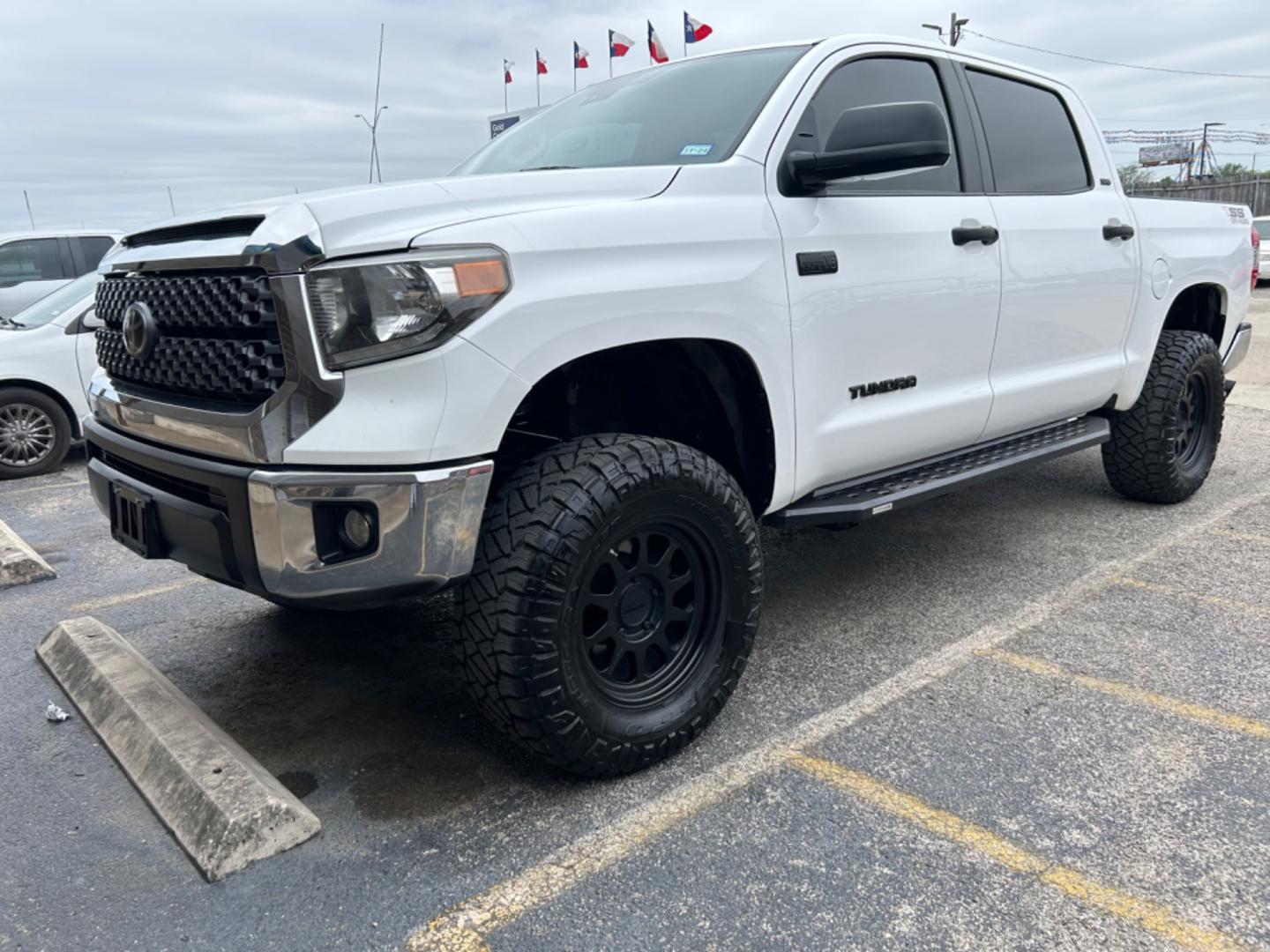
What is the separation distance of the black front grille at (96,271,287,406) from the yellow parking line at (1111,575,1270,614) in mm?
3407

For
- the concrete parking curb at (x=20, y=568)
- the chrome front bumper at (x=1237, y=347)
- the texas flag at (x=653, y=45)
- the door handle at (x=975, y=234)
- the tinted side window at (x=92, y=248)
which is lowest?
the concrete parking curb at (x=20, y=568)

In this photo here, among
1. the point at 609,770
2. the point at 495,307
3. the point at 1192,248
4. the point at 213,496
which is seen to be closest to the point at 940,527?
the point at 1192,248

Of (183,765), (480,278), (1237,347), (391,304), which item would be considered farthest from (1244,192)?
(183,765)

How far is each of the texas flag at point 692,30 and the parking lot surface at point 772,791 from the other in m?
16.0

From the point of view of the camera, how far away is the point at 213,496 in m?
2.35

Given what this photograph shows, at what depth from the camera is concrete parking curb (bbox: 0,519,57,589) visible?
4555 mm

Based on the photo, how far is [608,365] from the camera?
2865 mm

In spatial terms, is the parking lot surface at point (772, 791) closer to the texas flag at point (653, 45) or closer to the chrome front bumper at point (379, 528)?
the chrome front bumper at point (379, 528)

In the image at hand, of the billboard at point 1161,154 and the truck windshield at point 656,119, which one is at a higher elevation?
the truck windshield at point 656,119

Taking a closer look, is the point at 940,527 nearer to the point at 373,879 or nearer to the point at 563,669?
the point at 563,669

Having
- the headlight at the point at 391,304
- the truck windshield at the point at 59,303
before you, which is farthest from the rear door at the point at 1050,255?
the truck windshield at the point at 59,303

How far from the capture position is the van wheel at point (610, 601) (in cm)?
235

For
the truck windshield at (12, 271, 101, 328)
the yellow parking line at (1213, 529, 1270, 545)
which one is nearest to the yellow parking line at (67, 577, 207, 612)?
the truck windshield at (12, 271, 101, 328)

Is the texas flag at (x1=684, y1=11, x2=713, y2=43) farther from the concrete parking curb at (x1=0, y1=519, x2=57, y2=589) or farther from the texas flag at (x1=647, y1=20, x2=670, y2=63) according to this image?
the concrete parking curb at (x1=0, y1=519, x2=57, y2=589)
